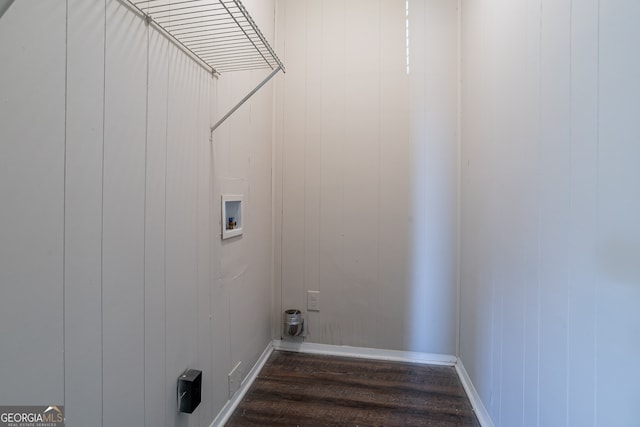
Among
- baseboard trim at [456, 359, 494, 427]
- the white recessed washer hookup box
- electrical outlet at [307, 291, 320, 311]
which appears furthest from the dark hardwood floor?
the white recessed washer hookup box

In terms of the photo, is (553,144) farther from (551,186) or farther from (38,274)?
(38,274)

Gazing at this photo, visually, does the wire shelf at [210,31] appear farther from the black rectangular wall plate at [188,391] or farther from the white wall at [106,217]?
the black rectangular wall plate at [188,391]

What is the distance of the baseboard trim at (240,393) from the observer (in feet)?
4.73

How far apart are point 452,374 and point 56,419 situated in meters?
1.98

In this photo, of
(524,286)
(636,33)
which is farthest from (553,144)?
(524,286)

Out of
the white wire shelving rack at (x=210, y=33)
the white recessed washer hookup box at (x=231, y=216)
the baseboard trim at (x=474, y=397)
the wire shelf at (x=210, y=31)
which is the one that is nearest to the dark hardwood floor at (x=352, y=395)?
the baseboard trim at (x=474, y=397)

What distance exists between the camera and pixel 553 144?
90 cm

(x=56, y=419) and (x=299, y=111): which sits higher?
(x=299, y=111)

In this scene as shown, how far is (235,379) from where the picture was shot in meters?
1.59

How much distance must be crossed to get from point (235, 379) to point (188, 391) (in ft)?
1.63

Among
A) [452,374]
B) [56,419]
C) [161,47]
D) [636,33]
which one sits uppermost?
[161,47]

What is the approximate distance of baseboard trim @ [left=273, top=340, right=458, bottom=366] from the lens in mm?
2049

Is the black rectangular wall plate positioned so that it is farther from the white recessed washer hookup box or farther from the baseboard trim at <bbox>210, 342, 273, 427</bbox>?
the white recessed washer hookup box

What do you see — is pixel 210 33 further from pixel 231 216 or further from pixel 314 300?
pixel 314 300
